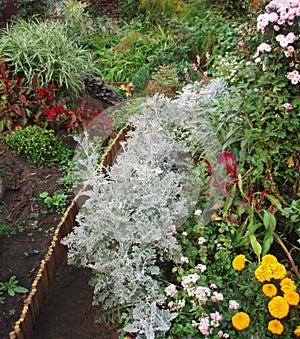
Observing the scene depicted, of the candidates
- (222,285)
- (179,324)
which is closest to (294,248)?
(222,285)

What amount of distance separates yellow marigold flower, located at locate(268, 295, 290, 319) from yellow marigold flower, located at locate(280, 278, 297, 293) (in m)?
0.10

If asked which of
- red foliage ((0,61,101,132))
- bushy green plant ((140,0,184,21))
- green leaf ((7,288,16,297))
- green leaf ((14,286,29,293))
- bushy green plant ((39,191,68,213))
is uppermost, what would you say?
red foliage ((0,61,101,132))

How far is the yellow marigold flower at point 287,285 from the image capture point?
2713 millimetres

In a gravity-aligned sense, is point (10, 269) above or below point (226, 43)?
above

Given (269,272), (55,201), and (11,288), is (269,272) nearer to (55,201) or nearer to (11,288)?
(11,288)

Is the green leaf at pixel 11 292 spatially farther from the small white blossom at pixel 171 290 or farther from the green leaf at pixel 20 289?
the small white blossom at pixel 171 290

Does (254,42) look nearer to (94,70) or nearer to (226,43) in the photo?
(226,43)

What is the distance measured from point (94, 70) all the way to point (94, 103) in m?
0.66

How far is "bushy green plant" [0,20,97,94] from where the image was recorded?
17.1 ft

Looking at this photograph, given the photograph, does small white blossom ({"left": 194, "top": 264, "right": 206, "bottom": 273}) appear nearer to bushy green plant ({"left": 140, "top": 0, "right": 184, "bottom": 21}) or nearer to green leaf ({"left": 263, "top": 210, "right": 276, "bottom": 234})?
green leaf ({"left": 263, "top": 210, "right": 276, "bottom": 234})

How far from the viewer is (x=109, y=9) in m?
9.26

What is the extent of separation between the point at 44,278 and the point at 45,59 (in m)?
2.87

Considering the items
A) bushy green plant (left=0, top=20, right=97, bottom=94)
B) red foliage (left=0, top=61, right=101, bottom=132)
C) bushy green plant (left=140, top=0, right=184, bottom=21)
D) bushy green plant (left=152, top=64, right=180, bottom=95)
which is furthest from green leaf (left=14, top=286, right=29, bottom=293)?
bushy green plant (left=140, top=0, right=184, bottom=21)

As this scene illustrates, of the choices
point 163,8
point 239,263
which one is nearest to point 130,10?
point 163,8
